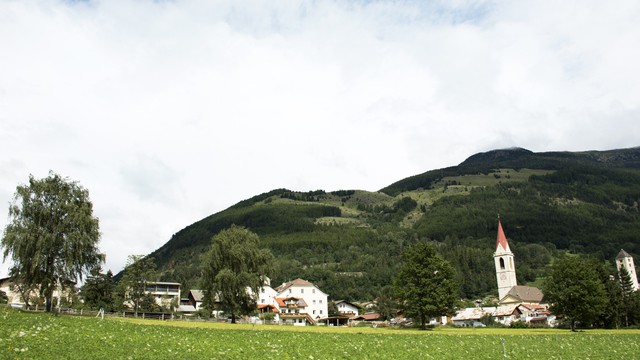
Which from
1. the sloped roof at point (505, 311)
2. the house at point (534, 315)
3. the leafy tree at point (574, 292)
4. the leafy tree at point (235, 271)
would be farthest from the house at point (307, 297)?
the leafy tree at point (574, 292)

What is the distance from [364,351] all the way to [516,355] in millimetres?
8285

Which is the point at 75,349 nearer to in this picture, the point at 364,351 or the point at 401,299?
the point at 364,351

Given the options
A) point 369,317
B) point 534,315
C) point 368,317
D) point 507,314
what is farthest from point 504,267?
point 368,317

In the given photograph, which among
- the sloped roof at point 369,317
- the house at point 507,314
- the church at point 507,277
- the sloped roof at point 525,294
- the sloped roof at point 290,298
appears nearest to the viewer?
the sloped roof at point 290,298

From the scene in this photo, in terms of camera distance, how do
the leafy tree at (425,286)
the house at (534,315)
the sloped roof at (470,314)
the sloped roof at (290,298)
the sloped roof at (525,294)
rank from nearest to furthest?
the leafy tree at (425,286) < the house at (534,315) < the sloped roof at (470,314) < the sloped roof at (290,298) < the sloped roof at (525,294)

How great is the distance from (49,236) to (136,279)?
52.4 metres

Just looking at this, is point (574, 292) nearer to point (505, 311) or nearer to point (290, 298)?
point (505, 311)

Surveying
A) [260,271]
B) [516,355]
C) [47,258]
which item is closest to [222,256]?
[260,271]

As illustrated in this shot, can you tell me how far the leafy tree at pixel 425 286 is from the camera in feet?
244

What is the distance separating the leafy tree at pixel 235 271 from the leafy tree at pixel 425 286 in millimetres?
22038

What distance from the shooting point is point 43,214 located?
50781mm

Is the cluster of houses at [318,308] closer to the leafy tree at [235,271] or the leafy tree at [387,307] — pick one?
the leafy tree at [387,307]

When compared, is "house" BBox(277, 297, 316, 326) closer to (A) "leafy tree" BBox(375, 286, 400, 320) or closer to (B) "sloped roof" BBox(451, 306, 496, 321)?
(A) "leafy tree" BBox(375, 286, 400, 320)

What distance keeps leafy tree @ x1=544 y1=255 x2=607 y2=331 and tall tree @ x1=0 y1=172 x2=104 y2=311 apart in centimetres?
6555
